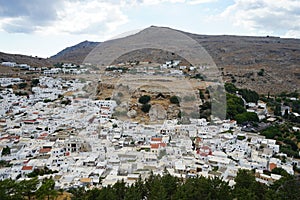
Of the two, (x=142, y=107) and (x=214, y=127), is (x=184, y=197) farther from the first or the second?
(x=142, y=107)

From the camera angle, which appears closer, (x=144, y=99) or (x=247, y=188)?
(x=247, y=188)

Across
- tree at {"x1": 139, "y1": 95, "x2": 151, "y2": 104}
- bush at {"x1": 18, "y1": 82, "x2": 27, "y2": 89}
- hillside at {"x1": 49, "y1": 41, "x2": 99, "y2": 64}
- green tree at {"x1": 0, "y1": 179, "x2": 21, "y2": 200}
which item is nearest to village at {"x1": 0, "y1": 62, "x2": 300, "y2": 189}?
green tree at {"x1": 0, "y1": 179, "x2": 21, "y2": 200}

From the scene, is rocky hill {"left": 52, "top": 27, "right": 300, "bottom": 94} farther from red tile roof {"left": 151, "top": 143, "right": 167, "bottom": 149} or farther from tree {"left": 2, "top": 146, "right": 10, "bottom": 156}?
tree {"left": 2, "top": 146, "right": 10, "bottom": 156}

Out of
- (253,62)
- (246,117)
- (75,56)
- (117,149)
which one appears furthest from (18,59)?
(246,117)

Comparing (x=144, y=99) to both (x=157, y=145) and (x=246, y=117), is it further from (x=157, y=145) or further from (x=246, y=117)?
(x=157, y=145)

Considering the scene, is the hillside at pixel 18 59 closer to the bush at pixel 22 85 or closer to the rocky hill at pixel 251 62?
the rocky hill at pixel 251 62

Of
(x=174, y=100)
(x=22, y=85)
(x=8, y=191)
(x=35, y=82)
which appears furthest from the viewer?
(x=35, y=82)

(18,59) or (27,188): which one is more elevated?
(18,59)

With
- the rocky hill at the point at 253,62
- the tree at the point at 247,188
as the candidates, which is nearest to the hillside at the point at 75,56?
the rocky hill at the point at 253,62

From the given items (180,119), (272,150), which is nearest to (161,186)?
(272,150)
